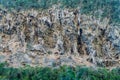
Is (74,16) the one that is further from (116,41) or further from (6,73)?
(6,73)

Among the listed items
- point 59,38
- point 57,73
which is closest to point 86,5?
point 59,38

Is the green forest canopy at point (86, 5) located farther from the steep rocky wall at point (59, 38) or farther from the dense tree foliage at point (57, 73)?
the dense tree foliage at point (57, 73)

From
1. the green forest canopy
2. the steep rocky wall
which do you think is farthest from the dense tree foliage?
the green forest canopy

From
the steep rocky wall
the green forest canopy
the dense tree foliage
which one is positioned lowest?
the dense tree foliage

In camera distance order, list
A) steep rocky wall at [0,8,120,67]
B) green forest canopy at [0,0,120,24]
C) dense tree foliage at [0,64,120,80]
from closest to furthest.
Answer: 1. dense tree foliage at [0,64,120,80]
2. steep rocky wall at [0,8,120,67]
3. green forest canopy at [0,0,120,24]

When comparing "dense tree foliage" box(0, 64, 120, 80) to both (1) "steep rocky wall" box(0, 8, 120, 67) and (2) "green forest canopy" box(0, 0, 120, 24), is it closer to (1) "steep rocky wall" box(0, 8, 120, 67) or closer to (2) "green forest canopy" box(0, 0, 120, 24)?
(1) "steep rocky wall" box(0, 8, 120, 67)
